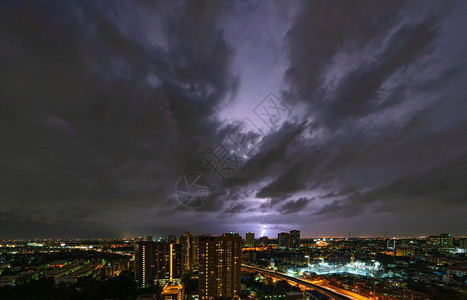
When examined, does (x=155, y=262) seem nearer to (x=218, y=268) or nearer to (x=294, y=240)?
(x=218, y=268)

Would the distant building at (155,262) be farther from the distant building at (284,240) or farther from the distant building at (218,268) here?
the distant building at (284,240)

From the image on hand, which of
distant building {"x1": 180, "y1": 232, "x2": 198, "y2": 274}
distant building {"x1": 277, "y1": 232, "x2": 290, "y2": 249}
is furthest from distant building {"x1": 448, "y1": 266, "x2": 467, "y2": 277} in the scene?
distant building {"x1": 277, "y1": 232, "x2": 290, "y2": 249}

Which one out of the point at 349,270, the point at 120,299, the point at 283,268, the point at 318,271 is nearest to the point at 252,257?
the point at 283,268

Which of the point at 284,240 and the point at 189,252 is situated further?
the point at 284,240

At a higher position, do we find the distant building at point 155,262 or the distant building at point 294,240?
the distant building at point 155,262

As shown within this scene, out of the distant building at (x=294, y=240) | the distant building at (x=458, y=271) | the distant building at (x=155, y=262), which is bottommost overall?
the distant building at (x=294, y=240)

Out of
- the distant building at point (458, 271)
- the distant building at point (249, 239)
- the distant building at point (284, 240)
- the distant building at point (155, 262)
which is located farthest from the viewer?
the distant building at point (249, 239)

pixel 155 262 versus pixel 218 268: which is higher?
pixel 218 268

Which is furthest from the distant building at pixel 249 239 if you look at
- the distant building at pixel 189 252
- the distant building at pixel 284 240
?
the distant building at pixel 189 252

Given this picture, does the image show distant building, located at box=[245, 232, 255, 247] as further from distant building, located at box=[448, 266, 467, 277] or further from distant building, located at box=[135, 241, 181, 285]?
distant building, located at box=[135, 241, 181, 285]

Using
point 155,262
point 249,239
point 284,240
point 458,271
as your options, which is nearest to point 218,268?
point 155,262
